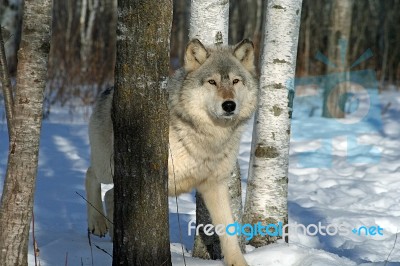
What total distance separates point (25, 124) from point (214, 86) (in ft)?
5.08

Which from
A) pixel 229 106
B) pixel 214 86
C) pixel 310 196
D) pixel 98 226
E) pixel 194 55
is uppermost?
pixel 194 55

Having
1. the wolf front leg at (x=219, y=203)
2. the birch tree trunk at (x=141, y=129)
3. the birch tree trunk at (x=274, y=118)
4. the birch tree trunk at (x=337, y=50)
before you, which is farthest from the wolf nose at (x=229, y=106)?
the birch tree trunk at (x=337, y=50)

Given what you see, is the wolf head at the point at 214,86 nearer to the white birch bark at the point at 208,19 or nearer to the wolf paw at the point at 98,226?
the white birch bark at the point at 208,19

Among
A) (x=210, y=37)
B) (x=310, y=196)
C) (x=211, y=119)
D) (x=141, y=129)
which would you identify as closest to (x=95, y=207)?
(x=211, y=119)

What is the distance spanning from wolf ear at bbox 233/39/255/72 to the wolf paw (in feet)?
5.74

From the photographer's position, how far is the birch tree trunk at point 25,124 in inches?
125

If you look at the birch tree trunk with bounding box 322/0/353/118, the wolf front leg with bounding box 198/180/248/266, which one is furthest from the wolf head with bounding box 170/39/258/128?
the birch tree trunk with bounding box 322/0/353/118

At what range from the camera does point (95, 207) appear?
5.32 meters

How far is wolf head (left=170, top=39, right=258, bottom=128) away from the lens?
169 inches

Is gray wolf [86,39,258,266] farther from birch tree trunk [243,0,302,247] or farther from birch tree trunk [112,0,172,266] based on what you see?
birch tree trunk [112,0,172,266]

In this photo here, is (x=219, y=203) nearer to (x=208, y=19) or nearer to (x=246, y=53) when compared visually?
(x=246, y=53)

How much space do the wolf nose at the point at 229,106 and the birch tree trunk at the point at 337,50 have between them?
8.37 meters

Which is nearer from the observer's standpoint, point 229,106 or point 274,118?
point 229,106

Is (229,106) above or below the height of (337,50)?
below
